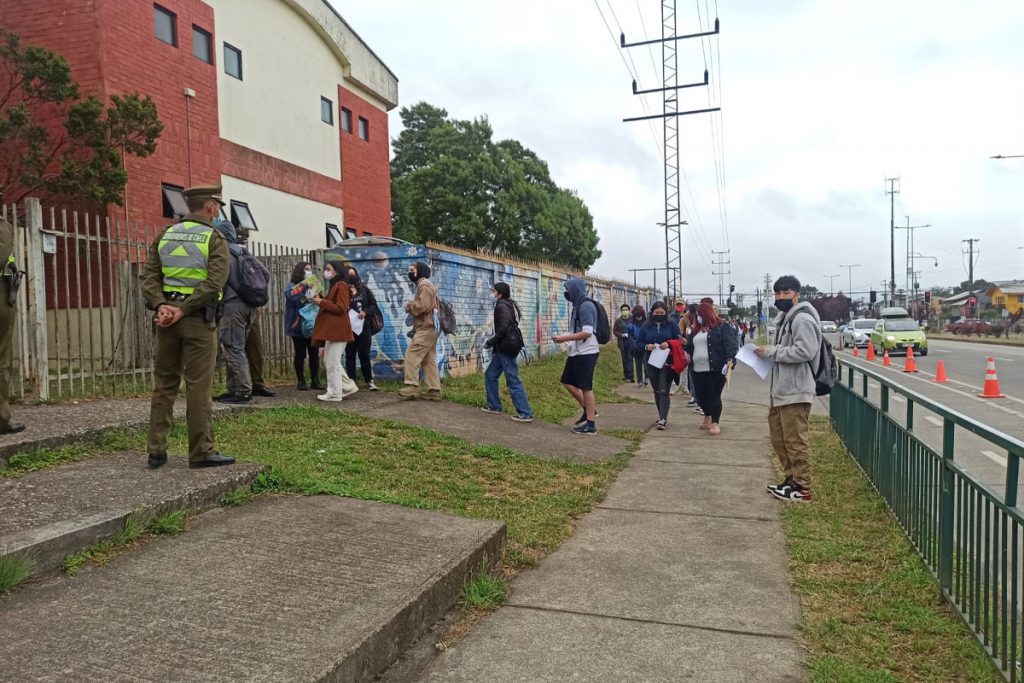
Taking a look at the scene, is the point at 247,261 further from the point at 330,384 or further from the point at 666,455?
the point at 666,455

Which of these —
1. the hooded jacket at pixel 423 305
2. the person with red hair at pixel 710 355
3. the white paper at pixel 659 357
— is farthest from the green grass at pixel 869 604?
the hooded jacket at pixel 423 305

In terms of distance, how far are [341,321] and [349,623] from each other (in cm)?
555

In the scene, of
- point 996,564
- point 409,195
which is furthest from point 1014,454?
point 409,195

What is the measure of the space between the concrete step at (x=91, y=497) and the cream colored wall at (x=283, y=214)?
44.7ft

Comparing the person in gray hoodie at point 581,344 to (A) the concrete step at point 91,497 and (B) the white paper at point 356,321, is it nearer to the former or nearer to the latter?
(B) the white paper at point 356,321

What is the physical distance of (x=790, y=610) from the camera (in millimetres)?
3459

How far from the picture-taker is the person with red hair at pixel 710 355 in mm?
7895

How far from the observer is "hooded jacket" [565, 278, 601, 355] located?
305 inches

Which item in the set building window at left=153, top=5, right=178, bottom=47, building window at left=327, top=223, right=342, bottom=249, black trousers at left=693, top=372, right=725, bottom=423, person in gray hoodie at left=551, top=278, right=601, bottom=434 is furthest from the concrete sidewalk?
building window at left=327, top=223, right=342, bottom=249

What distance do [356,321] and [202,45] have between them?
11.2 metres

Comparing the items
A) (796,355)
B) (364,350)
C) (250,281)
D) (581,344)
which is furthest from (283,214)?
(796,355)

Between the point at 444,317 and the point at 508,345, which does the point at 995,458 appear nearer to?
the point at 508,345

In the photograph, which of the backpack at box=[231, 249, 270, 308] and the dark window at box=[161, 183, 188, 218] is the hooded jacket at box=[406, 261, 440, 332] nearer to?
the backpack at box=[231, 249, 270, 308]

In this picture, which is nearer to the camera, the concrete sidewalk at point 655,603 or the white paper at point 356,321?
the concrete sidewalk at point 655,603
